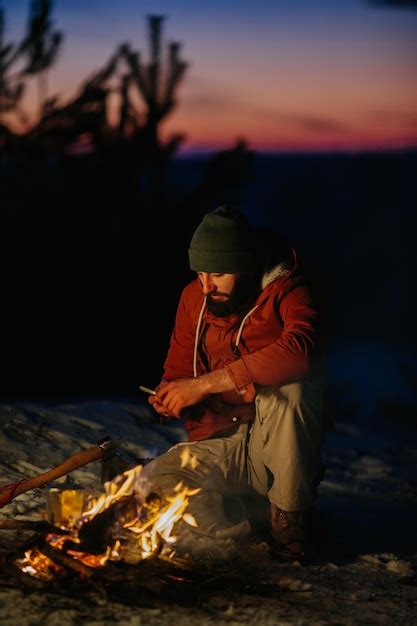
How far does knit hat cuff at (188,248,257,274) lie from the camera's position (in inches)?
168

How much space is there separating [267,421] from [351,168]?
30.5m

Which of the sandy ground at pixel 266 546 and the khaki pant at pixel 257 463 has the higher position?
the khaki pant at pixel 257 463

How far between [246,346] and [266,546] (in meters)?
0.91

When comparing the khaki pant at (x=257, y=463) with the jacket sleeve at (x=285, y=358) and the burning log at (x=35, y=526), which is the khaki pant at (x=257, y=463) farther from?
the burning log at (x=35, y=526)

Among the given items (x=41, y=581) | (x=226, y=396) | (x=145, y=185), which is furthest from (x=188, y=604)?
(x=145, y=185)

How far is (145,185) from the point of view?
37.5 feet

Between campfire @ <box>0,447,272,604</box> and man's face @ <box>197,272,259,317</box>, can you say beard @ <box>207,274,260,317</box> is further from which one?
campfire @ <box>0,447,272,604</box>

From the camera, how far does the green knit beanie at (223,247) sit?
14.0 feet


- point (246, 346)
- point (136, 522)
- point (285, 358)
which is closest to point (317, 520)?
point (246, 346)

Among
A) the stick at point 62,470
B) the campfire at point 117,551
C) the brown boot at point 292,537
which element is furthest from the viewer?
the brown boot at point 292,537

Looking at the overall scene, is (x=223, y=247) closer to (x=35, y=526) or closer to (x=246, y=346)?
(x=246, y=346)

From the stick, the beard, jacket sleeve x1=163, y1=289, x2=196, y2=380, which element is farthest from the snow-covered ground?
the beard

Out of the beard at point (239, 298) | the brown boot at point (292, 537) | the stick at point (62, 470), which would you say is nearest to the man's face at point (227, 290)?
the beard at point (239, 298)

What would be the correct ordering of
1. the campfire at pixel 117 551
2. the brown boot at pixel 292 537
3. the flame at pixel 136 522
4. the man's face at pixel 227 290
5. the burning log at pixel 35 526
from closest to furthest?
the campfire at pixel 117 551 < the flame at pixel 136 522 < the burning log at pixel 35 526 < the brown boot at pixel 292 537 < the man's face at pixel 227 290
